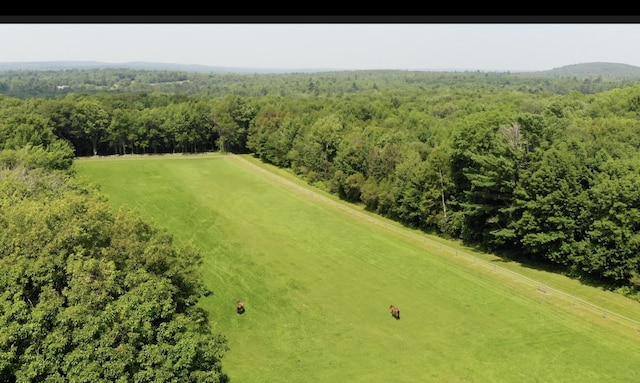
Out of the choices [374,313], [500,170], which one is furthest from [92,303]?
[500,170]

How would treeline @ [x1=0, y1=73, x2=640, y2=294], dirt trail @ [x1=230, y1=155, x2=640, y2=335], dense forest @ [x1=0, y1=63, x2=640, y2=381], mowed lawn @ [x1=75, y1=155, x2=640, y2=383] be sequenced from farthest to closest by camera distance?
treeline @ [x1=0, y1=73, x2=640, y2=294]
dirt trail @ [x1=230, y1=155, x2=640, y2=335]
mowed lawn @ [x1=75, y1=155, x2=640, y2=383]
dense forest @ [x1=0, y1=63, x2=640, y2=381]

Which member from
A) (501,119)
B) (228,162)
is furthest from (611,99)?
(228,162)

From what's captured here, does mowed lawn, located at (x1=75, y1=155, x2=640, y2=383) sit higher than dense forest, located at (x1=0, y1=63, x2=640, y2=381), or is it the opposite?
dense forest, located at (x1=0, y1=63, x2=640, y2=381)

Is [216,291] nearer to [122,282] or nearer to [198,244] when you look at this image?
[198,244]

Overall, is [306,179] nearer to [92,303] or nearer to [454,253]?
[454,253]

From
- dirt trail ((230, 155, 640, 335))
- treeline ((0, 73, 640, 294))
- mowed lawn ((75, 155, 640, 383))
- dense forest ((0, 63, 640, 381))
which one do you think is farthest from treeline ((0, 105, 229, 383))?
treeline ((0, 73, 640, 294))

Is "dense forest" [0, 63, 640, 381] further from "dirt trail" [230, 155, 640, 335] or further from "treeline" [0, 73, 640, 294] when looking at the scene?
"dirt trail" [230, 155, 640, 335]

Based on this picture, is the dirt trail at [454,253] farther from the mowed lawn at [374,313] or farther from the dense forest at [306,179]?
the dense forest at [306,179]
